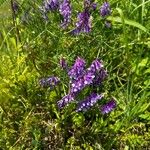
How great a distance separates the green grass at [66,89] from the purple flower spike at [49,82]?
4 centimetres

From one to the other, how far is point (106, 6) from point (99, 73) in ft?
1.61

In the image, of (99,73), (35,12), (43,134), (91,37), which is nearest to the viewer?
(99,73)

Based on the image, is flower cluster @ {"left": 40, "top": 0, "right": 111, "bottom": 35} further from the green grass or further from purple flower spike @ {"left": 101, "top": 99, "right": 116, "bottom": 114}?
purple flower spike @ {"left": 101, "top": 99, "right": 116, "bottom": 114}

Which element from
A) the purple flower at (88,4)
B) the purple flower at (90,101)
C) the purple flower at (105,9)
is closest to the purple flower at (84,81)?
the purple flower at (90,101)

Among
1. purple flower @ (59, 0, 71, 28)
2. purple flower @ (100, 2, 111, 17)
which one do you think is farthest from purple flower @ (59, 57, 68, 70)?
purple flower @ (100, 2, 111, 17)

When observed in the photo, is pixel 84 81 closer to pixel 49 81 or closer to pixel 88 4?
pixel 49 81

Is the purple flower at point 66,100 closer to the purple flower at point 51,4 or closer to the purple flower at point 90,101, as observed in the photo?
the purple flower at point 90,101

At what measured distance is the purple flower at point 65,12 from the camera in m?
2.84

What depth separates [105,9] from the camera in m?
2.92

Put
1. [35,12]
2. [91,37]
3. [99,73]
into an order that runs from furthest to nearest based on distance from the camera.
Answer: [35,12]
[91,37]
[99,73]

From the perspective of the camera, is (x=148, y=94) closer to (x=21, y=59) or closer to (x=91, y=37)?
(x=91, y=37)

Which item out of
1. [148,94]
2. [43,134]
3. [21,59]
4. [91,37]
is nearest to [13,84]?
[21,59]

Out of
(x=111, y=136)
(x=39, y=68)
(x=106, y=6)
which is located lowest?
(x=111, y=136)

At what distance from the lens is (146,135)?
2.83 m
